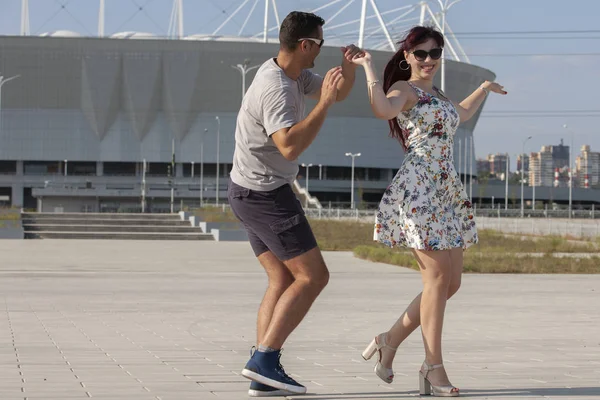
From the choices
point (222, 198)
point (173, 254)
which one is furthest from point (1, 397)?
point (222, 198)

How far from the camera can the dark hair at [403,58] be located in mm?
5902

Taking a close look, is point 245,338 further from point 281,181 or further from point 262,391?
point 281,181

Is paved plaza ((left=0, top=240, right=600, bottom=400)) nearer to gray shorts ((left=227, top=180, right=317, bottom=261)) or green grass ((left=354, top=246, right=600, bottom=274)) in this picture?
gray shorts ((left=227, top=180, right=317, bottom=261))

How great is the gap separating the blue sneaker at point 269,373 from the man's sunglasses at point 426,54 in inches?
69.4

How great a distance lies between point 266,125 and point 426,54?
1.08m

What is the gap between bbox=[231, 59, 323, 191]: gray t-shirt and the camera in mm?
5352

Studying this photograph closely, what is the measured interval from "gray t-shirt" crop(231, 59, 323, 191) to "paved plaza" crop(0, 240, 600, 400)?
3.68ft

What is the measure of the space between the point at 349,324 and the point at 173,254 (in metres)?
17.0

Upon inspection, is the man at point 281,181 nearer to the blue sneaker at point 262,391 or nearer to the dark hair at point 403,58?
the blue sneaker at point 262,391

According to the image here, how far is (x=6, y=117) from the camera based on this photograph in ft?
353

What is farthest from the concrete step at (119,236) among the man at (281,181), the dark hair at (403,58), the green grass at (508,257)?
the man at (281,181)

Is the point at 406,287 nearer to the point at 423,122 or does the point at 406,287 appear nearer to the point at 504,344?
the point at 504,344

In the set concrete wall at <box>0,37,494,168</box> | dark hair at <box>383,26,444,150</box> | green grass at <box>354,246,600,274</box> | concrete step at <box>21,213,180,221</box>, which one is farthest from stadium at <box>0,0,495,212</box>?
dark hair at <box>383,26,444,150</box>

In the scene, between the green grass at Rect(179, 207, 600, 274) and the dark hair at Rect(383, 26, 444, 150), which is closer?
the dark hair at Rect(383, 26, 444, 150)
